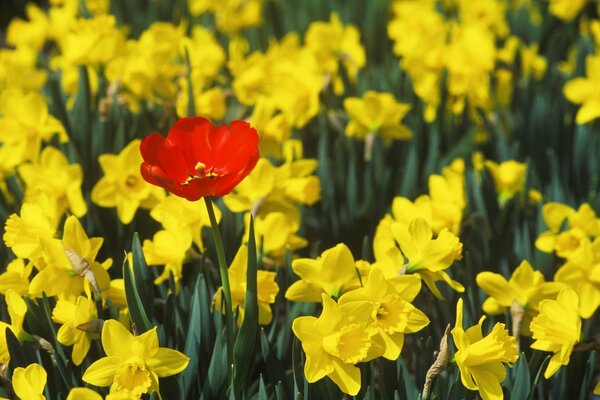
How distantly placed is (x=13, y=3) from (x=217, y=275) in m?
4.54

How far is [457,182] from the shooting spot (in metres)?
1.99

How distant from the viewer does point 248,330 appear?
4.81 ft

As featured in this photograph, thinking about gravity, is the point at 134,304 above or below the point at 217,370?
above

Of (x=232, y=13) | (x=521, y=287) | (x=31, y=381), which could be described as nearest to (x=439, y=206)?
(x=521, y=287)

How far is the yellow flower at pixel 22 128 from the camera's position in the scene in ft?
6.99

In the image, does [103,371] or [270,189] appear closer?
[103,371]

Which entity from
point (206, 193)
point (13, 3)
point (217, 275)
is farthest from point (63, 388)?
point (13, 3)

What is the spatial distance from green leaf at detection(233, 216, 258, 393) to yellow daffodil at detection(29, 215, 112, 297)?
27cm

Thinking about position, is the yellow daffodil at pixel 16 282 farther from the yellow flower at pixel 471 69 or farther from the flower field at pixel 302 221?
the yellow flower at pixel 471 69

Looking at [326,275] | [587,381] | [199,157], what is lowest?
[587,381]

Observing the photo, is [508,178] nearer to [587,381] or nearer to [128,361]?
[587,381]

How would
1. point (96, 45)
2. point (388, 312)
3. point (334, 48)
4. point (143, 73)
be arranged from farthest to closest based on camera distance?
point (334, 48)
point (143, 73)
point (96, 45)
point (388, 312)

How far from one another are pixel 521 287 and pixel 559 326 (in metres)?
0.19

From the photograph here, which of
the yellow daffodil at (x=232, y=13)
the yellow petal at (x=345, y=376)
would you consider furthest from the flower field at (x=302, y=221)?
the yellow daffodil at (x=232, y=13)
